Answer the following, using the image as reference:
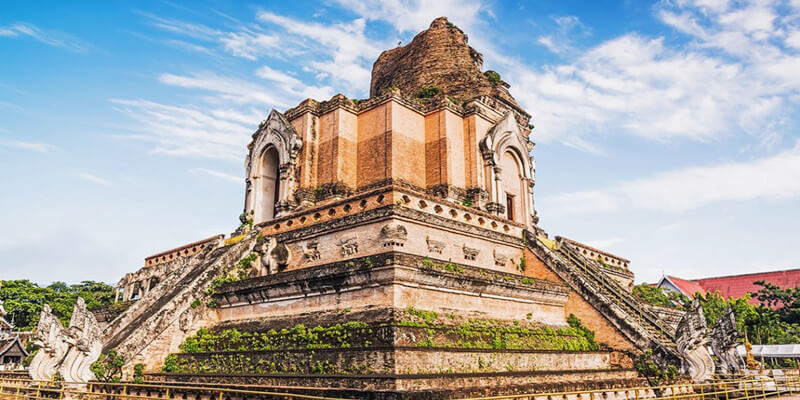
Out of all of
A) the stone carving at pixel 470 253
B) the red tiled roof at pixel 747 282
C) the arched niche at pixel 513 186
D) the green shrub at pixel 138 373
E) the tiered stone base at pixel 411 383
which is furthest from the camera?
the red tiled roof at pixel 747 282

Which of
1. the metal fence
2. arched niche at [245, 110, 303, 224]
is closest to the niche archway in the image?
arched niche at [245, 110, 303, 224]

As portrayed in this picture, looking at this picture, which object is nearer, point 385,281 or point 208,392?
point 208,392

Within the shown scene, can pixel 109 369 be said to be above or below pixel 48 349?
below

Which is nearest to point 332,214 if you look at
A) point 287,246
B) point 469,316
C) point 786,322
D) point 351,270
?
point 287,246

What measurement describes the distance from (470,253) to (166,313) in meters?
8.02

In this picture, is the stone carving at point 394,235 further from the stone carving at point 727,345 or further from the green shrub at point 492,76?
the green shrub at point 492,76

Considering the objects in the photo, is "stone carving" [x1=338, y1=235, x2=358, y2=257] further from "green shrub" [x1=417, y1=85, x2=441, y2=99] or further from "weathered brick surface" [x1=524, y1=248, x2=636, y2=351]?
"green shrub" [x1=417, y1=85, x2=441, y2=99]

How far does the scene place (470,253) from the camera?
54.3 ft

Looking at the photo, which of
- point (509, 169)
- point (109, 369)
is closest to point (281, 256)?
point (109, 369)

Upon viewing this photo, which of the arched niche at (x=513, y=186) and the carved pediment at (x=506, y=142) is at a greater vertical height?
the carved pediment at (x=506, y=142)

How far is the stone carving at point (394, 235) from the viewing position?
1391 centimetres

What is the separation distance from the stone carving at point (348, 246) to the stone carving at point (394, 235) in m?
1.12

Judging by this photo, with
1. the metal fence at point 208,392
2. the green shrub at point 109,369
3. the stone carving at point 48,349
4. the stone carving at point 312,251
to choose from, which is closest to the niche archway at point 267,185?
the stone carving at point 312,251

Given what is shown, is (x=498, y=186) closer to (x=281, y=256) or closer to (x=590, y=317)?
(x=590, y=317)
